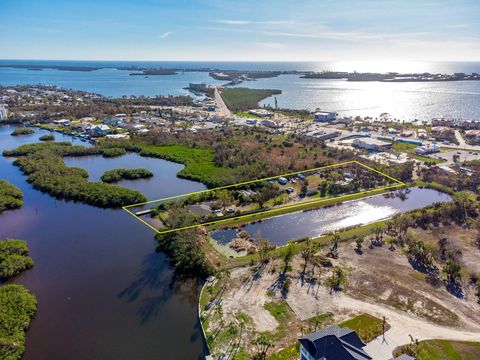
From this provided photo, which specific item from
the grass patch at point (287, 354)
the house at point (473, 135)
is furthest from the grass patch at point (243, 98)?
the grass patch at point (287, 354)

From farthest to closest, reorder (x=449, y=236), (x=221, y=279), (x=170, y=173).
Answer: (x=170, y=173) < (x=449, y=236) < (x=221, y=279)

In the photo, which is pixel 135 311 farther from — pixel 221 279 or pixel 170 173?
pixel 170 173

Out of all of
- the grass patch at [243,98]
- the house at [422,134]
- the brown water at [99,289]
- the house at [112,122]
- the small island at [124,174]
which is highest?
the grass patch at [243,98]

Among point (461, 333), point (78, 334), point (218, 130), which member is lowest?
point (78, 334)

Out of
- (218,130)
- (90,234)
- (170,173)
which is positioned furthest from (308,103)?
(90,234)

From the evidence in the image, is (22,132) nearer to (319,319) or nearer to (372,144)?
(372,144)

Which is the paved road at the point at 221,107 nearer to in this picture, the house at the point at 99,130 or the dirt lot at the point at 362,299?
the house at the point at 99,130
